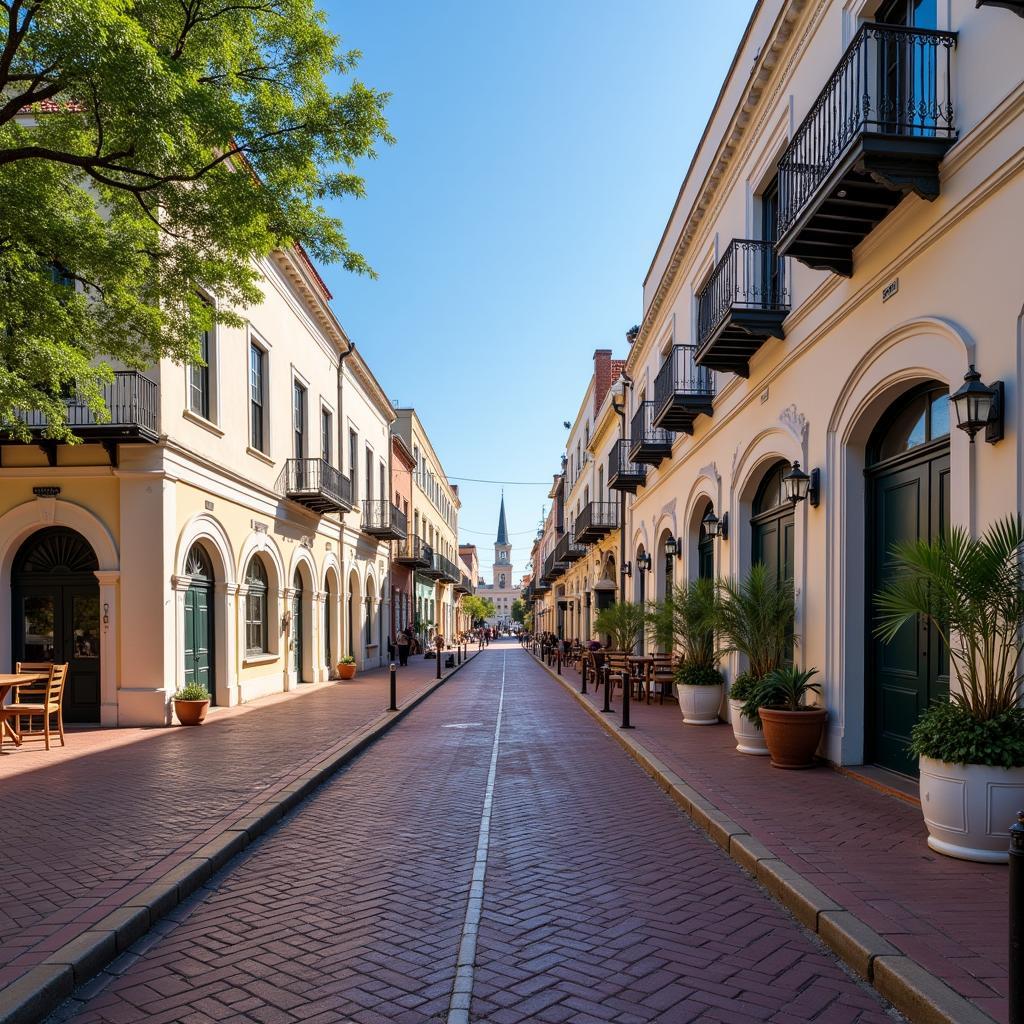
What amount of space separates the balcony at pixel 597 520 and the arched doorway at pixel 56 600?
17718 millimetres

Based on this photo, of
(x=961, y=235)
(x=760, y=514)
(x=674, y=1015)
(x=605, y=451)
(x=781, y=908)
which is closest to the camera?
(x=674, y=1015)

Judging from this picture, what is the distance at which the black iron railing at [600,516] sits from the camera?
2809cm

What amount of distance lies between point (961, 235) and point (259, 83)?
6.42m

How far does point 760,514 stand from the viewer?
11930 millimetres

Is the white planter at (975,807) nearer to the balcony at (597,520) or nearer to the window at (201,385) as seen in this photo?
the window at (201,385)

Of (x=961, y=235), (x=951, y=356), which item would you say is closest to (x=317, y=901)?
(x=951, y=356)

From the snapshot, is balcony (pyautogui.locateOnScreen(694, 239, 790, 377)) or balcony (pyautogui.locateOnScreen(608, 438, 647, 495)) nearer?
balcony (pyautogui.locateOnScreen(694, 239, 790, 377))

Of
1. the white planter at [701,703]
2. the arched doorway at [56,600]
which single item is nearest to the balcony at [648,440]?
the white planter at [701,703]

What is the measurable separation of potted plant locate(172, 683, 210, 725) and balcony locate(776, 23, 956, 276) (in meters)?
9.91

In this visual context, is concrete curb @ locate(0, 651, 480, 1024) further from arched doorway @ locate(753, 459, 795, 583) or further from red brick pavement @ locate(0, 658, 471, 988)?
arched doorway @ locate(753, 459, 795, 583)

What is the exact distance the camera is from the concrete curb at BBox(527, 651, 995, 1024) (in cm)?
336

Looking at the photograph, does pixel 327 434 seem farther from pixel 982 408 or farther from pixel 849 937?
pixel 849 937

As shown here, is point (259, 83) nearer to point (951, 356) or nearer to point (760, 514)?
point (951, 356)

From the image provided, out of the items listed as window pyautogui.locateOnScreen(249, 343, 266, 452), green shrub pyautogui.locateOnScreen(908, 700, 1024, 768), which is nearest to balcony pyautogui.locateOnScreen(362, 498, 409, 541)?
window pyautogui.locateOnScreen(249, 343, 266, 452)
